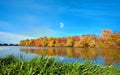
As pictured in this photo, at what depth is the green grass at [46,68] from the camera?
25.4 feet

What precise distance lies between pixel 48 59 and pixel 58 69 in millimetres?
614

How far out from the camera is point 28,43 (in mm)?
157125

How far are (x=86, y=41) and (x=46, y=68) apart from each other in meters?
98.9

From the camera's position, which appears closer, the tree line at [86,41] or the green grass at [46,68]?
the green grass at [46,68]

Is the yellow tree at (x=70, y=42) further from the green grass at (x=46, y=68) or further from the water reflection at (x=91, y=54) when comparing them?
the green grass at (x=46, y=68)

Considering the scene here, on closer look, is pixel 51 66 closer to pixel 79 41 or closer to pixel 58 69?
pixel 58 69

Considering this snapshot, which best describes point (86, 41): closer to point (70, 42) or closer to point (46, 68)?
point (70, 42)

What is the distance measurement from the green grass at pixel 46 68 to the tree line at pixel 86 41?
7649 cm

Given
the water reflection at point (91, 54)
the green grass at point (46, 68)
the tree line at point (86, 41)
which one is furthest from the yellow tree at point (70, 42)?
the green grass at point (46, 68)

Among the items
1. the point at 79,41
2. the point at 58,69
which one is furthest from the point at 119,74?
the point at 79,41

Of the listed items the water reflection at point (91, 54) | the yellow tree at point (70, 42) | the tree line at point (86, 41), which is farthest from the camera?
the yellow tree at point (70, 42)

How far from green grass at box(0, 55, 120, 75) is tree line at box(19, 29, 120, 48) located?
76.5 m

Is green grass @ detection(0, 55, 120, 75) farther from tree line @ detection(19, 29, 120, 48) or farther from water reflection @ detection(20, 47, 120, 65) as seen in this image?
tree line @ detection(19, 29, 120, 48)

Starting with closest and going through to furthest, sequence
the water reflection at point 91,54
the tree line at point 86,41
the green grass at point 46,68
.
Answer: the green grass at point 46,68 → the water reflection at point 91,54 → the tree line at point 86,41
